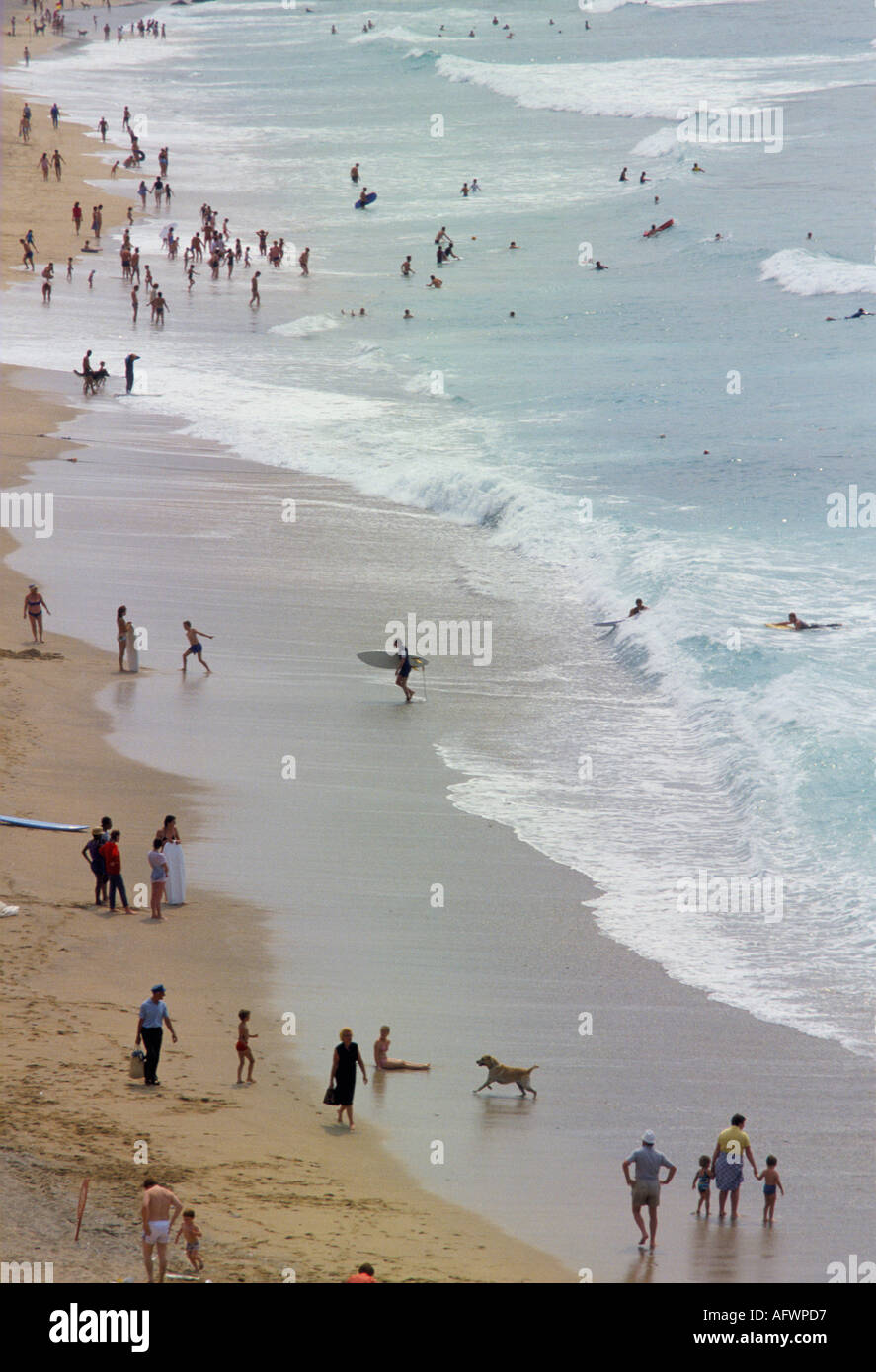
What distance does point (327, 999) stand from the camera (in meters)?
12.3

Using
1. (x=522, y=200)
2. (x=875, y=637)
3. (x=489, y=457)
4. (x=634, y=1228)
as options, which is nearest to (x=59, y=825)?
(x=634, y=1228)

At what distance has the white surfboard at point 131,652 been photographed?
62.8 ft

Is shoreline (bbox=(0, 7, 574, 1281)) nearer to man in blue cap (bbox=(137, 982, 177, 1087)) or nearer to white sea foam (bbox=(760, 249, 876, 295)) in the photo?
man in blue cap (bbox=(137, 982, 177, 1087))

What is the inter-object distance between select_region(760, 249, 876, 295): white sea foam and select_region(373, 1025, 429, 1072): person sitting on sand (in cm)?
3502

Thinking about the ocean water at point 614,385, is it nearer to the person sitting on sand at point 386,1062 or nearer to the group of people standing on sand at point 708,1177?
the group of people standing on sand at point 708,1177

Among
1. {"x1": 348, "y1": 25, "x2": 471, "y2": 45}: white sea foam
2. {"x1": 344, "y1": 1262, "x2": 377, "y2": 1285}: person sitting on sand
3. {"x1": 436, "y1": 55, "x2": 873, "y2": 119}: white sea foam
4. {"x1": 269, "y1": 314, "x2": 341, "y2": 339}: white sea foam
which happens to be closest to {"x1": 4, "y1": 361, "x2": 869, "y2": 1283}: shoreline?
{"x1": 344, "y1": 1262, "x2": 377, "y2": 1285}: person sitting on sand

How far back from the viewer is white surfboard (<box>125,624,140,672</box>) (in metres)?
19.2

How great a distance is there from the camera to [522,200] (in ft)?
179

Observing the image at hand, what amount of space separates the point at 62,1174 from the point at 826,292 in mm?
37747

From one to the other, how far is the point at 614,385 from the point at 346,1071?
26.8 metres

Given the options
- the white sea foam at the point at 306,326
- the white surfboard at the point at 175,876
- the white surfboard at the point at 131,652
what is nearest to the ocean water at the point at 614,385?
the white sea foam at the point at 306,326

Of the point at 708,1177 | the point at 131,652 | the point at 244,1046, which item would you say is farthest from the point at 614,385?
the point at 708,1177

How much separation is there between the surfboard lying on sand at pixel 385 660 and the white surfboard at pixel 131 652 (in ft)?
9.14

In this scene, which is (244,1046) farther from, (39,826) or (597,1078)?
(39,826)
